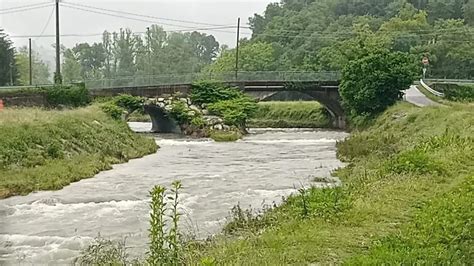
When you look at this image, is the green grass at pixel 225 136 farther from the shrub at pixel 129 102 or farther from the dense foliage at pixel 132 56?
the dense foliage at pixel 132 56

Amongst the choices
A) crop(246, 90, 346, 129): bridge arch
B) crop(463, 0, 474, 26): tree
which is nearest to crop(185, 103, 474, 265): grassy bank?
crop(246, 90, 346, 129): bridge arch

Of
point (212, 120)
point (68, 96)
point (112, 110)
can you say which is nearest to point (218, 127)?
point (212, 120)

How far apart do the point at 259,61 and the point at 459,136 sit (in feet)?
247

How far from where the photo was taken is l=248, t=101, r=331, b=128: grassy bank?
65750 millimetres

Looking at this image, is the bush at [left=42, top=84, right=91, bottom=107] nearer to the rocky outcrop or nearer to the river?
the rocky outcrop

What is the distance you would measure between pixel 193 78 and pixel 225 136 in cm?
1148

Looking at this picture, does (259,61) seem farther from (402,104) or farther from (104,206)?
(104,206)

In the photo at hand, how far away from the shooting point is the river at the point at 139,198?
45.3ft

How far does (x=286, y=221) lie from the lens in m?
12.1

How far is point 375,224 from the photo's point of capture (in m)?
10.9

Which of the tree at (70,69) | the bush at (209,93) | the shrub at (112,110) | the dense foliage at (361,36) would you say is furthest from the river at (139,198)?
the tree at (70,69)

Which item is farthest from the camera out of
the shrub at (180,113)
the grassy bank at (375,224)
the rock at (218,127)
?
the shrub at (180,113)

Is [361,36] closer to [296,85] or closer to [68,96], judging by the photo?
[296,85]

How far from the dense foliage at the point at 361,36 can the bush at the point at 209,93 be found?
11298 millimetres
